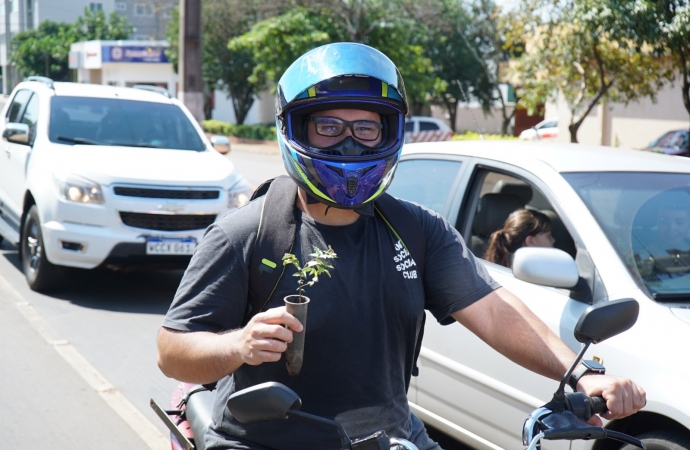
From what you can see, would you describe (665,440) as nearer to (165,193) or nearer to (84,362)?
(84,362)

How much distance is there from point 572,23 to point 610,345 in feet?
53.8

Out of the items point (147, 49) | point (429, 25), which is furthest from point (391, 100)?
point (147, 49)

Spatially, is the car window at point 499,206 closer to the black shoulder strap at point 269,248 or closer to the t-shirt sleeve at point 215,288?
the black shoulder strap at point 269,248

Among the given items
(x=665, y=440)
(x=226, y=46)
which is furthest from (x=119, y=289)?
(x=226, y=46)

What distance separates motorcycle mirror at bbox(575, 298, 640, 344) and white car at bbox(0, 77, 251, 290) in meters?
6.12

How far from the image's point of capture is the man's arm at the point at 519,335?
2.36 metres

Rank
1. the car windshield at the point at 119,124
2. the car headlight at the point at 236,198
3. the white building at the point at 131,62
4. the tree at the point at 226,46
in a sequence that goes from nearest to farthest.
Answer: the car headlight at the point at 236,198 < the car windshield at the point at 119,124 < the tree at the point at 226,46 < the white building at the point at 131,62

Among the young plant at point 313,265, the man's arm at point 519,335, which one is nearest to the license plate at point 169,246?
the man's arm at point 519,335

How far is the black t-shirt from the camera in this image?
2275 millimetres

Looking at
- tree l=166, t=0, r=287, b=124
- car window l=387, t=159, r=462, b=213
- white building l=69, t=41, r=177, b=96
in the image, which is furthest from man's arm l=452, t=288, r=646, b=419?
white building l=69, t=41, r=177, b=96

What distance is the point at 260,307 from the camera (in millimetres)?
2332

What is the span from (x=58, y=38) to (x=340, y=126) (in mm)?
72877

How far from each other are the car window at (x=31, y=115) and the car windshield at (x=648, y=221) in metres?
6.45

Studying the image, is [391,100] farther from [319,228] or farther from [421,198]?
[421,198]
